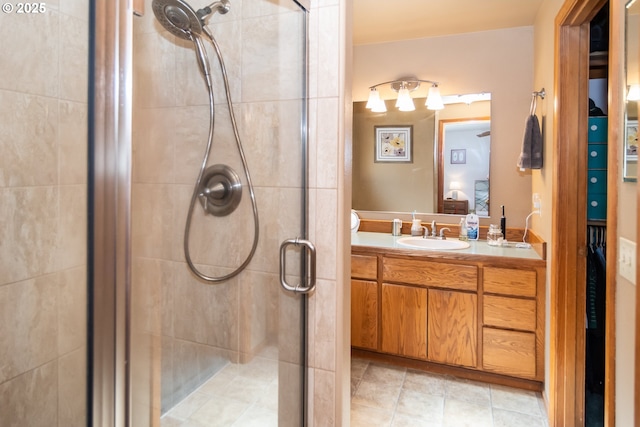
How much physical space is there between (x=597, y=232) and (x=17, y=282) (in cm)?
278

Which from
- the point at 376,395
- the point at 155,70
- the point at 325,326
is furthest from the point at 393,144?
the point at 155,70

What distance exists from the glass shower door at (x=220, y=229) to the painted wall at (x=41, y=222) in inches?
4.8

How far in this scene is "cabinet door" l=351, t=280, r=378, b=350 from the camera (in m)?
2.75

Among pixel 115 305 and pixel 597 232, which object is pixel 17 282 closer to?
pixel 115 305

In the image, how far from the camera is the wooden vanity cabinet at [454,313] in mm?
2389

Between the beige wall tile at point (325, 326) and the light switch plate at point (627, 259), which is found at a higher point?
the light switch plate at point (627, 259)

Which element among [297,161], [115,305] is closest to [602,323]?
[297,161]

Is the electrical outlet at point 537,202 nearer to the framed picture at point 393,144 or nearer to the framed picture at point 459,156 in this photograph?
the framed picture at point 459,156

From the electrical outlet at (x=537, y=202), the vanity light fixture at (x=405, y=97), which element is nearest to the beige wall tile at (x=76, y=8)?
the electrical outlet at (x=537, y=202)

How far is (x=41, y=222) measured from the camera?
0.88 m

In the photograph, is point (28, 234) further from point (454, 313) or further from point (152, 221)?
point (454, 313)

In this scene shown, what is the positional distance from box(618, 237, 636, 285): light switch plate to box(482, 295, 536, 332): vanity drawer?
4.10ft

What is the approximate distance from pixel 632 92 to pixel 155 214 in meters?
1.37

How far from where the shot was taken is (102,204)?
70cm
